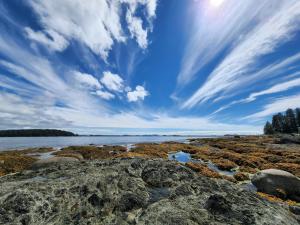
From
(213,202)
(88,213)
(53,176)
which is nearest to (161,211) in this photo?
(213,202)

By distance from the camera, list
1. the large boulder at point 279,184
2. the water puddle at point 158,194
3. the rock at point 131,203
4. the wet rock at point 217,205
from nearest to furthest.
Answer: the rock at point 131,203 < the wet rock at point 217,205 < the water puddle at point 158,194 < the large boulder at point 279,184

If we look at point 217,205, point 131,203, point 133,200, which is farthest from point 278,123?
point 131,203

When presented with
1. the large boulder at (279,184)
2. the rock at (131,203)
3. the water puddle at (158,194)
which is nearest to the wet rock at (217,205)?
the rock at (131,203)

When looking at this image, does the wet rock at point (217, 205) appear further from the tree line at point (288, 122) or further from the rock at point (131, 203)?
the tree line at point (288, 122)

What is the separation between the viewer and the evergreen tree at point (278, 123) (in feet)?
399

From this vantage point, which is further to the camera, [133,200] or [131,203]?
[133,200]

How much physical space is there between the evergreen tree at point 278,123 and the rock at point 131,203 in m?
142

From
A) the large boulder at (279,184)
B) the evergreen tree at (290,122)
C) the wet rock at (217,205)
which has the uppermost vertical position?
the evergreen tree at (290,122)

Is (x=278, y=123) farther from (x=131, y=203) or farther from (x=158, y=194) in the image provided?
(x=131, y=203)

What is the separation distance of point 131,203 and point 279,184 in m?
14.3

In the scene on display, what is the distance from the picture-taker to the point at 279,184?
1499cm

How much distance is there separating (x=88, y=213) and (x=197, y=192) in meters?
4.78

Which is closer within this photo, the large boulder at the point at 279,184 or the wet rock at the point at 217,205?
the wet rock at the point at 217,205

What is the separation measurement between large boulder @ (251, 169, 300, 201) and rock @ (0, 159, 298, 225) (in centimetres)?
862
